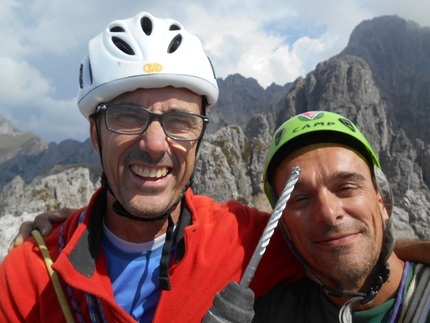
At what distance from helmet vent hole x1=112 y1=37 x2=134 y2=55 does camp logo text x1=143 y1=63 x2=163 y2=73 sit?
0.62m

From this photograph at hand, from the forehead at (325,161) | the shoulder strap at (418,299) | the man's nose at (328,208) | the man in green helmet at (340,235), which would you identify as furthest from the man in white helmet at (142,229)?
the shoulder strap at (418,299)

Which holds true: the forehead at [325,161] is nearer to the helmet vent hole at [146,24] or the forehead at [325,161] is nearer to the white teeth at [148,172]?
the white teeth at [148,172]

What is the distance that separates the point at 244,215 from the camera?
5.15m

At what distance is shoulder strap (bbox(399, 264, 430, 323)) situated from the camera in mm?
3625

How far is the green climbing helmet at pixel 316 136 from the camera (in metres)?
4.37

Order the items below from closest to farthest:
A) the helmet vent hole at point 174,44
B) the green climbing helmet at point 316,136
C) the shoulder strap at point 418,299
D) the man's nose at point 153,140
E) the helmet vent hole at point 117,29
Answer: the shoulder strap at point 418,299 → the man's nose at point 153,140 → the green climbing helmet at point 316,136 → the helmet vent hole at point 174,44 → the helmet vent hole at point 117,29

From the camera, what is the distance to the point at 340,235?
388cm

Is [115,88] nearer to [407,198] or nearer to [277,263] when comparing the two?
[277,263]

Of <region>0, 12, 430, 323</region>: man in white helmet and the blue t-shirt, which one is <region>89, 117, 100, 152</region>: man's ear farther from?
the blue t-shirt

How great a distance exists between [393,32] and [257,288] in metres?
223

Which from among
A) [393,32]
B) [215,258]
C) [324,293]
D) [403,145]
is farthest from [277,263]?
[393,32]

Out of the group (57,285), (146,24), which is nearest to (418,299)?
(57,285)

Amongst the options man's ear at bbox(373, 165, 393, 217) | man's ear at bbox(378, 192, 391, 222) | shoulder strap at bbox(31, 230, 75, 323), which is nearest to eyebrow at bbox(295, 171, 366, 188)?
man's ear at bbox(373, 165, 393, 217)

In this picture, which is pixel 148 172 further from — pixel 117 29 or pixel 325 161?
pixel 117 29
